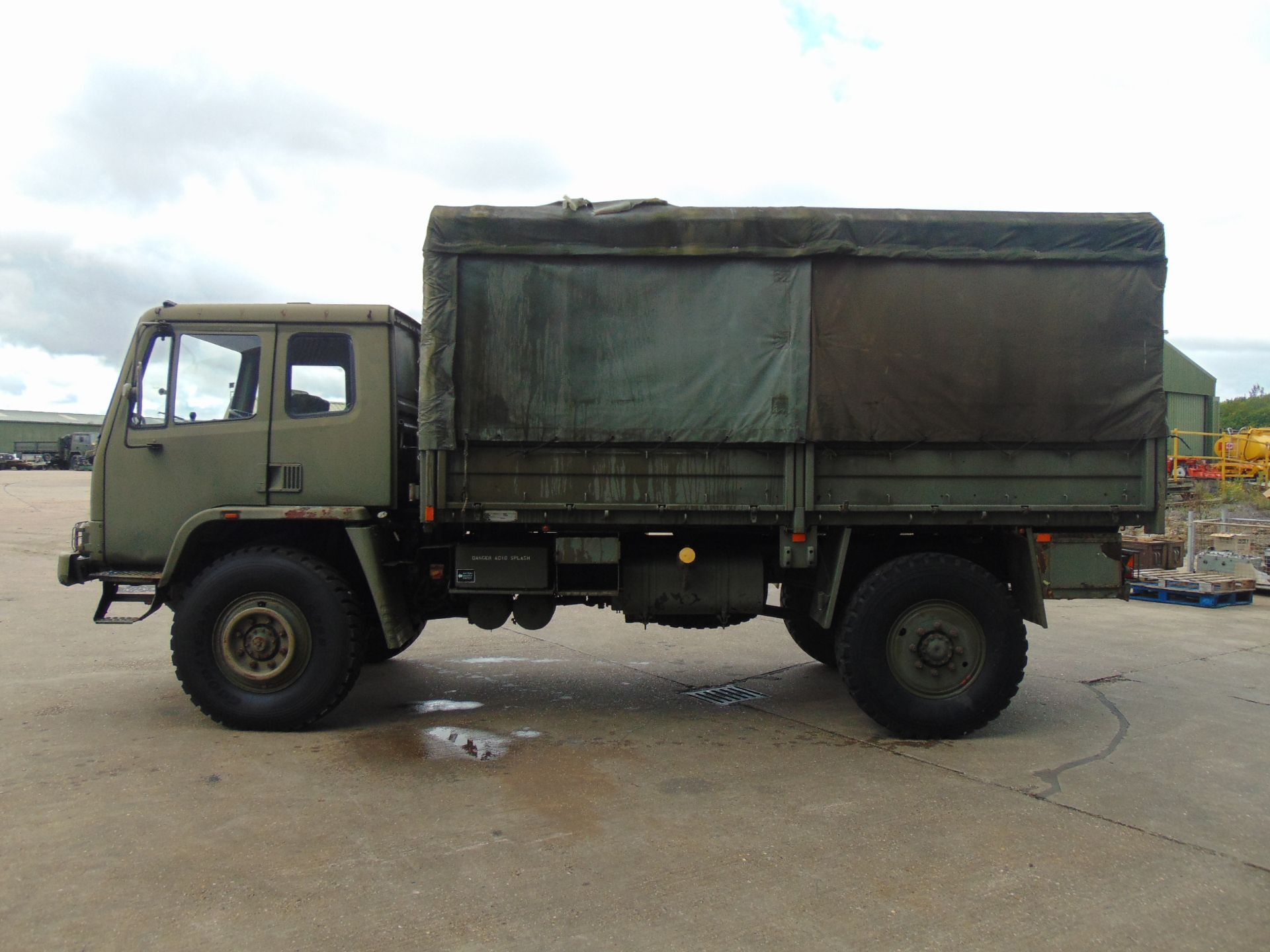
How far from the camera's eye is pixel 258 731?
576 centimetres

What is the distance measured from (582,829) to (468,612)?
7.76 ft

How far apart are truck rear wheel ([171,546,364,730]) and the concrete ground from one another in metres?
0.23

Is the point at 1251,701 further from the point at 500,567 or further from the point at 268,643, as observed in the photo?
the point at 268,643

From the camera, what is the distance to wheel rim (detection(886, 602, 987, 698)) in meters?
5.78

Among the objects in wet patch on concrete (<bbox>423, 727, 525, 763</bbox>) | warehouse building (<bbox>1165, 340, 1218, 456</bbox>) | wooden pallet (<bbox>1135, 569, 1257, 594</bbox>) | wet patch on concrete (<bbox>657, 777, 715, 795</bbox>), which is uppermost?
warehouse building (<bbox>1165, 340, 1218, 456</bbox>)

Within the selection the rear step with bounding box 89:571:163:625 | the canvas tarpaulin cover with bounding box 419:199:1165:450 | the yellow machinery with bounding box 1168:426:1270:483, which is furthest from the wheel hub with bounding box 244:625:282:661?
the yellow machinery with bounding box 1168:426:1270:483

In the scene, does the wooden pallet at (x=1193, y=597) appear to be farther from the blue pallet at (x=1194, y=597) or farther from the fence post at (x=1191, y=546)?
the fence post at (x=1191, y=546)

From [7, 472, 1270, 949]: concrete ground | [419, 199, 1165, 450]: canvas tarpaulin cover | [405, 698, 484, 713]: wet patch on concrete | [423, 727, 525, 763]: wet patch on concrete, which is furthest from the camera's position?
[405, 698, 484, 713]: wet patch on concrete

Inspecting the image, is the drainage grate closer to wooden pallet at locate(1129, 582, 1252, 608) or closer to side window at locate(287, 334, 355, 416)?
side window at locate(287, 334, 355, 416)

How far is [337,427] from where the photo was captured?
5898mm

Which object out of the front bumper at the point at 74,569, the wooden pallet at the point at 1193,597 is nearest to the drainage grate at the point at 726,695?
the front bumper at the point at 74,569

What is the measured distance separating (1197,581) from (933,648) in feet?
24.0

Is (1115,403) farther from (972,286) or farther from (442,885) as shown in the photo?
(442,885)

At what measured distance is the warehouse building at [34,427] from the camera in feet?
264
